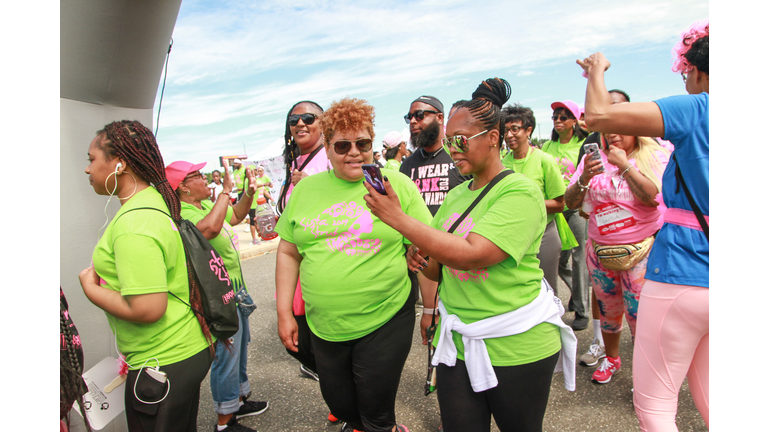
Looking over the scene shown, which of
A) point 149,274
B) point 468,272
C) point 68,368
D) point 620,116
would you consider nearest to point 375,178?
point 468,272

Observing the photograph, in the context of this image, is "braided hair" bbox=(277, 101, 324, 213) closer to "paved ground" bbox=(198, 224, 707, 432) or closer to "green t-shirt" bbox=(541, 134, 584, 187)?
"paved ground" bbox=(198, 224, 707, 432)

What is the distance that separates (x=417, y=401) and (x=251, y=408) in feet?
4.29

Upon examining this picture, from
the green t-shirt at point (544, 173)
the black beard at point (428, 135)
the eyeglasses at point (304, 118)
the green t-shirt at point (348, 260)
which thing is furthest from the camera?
the black beard at point (428, 135)

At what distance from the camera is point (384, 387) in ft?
7.48

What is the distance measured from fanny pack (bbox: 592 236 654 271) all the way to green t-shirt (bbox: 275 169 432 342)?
1554mm

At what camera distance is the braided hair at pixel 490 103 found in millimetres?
1902

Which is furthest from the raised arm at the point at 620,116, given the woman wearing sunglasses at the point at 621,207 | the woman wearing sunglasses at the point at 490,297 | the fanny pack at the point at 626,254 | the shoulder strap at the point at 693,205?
the fanny pack at the point at 626,254

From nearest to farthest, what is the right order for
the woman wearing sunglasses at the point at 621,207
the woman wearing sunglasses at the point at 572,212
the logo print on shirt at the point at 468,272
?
1. the logo print on shirt at the point at 468,272
2. the woman wearing sunglasses at the point at 621,207
3. the woman wearing sunglasses at the point at 572,212

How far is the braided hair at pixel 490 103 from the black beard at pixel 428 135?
74.2 inches

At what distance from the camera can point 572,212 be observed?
4621mm

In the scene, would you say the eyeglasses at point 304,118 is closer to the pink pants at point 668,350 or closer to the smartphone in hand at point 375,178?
the smartphone in hand at point 375,178

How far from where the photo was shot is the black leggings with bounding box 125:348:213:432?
1928 millimetres

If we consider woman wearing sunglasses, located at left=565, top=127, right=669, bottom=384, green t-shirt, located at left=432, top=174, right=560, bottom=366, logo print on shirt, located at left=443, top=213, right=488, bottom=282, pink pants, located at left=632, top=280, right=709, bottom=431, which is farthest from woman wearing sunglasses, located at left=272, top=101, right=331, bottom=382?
pink pants, located at left=632, top=280, right=709, bottom=431

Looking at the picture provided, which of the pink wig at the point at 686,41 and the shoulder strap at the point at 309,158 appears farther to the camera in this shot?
the shoulder strap at the point at 309,158
